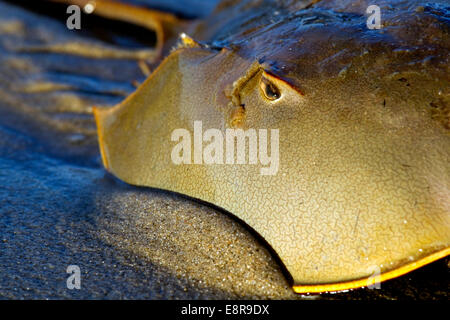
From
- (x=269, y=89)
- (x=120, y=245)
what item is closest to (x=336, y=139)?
(x=269, y=89)

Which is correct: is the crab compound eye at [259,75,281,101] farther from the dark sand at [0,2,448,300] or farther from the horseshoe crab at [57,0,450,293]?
the dark sand at [0,2,448,300]

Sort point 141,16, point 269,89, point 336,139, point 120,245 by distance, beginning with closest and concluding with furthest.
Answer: point 336,139
point 269,89
point 120,245
point 141,16

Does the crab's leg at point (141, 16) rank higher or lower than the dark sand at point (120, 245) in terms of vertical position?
higher

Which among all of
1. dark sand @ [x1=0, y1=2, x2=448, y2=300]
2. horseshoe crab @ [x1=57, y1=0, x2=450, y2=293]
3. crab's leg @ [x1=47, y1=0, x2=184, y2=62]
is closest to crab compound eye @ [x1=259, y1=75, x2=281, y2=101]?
horseshoe crab @ [x1=57, y1=0, x2=450, y2=293]

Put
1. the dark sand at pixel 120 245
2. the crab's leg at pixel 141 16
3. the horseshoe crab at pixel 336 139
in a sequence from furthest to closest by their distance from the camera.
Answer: the crab's leg at pixel 141 16, the dark sand at pixel 120 245, the horseshoe crab at pixel 336 139

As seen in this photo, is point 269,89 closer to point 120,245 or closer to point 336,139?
point 336,139

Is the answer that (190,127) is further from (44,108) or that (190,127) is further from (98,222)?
(44,108)

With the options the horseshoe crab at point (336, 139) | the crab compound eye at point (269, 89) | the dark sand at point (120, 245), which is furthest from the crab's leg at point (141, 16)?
the crab compound eye at point (269, 89)

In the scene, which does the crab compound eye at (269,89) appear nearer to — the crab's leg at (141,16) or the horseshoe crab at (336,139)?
the horseshoe crab at (336,139)
